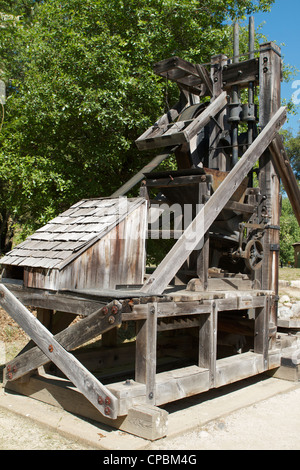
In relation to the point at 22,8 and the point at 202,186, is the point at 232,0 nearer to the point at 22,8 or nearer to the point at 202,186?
the point at 202,186

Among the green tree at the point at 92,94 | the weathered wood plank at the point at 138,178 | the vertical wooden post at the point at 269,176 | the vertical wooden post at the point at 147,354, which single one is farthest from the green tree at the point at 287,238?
the vertical wooden post at the point at 147,354

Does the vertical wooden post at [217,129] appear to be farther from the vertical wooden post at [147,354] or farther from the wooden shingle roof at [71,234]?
the vertical wooden post at [147,354]

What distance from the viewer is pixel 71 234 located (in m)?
5.66

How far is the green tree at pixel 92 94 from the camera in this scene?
29.9 ft

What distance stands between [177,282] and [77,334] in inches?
88.6

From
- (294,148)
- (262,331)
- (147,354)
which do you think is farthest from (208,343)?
(294,148)

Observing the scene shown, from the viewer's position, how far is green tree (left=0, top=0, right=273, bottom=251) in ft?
29.9

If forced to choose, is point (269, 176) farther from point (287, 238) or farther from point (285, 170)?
point (287, 238)

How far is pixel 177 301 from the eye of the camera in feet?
16.9

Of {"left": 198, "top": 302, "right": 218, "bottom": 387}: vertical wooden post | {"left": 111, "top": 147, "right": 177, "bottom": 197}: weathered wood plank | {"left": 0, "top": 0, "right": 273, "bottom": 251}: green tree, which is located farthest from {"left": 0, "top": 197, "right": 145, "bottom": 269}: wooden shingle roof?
{"left": 0, "top": 0, "right": 273, "bottom": 251}: green tree

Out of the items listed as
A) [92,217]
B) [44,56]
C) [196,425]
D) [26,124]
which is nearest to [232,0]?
[44,56]

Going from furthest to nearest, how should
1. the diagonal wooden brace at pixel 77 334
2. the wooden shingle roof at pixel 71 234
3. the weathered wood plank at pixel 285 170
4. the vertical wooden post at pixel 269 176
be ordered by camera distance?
the weathered wood plank at pixel 285 170 → the vertical wooden post at pixel 269 176 → the wooden shingle roof at pixel 71 234 → the diagonal wooden brace at pixel 77 334

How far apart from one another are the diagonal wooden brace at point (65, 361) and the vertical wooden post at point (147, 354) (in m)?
0.42

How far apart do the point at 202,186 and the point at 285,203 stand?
45819 mm
